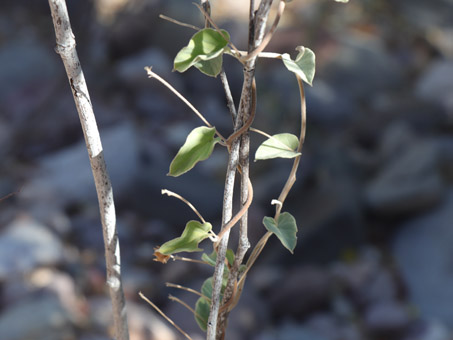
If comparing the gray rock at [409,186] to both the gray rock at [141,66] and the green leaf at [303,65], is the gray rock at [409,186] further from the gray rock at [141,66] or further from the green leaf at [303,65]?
the green leaf at [303,65]

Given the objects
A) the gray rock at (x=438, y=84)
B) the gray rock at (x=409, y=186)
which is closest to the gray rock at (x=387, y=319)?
the gray rock at (x=409, y=186)

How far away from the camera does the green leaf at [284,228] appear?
405 millimetres

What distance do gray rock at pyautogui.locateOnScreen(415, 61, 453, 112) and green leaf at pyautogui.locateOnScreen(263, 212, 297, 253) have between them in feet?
7.73

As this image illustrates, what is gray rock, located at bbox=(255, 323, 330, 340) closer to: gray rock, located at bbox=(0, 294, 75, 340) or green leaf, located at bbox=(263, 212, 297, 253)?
gray rock, located at bbox=(0, 294, 75, 340)

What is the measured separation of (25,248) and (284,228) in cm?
137

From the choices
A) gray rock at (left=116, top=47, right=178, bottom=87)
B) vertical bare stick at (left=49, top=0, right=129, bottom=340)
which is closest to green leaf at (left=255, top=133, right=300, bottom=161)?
vertical bare stick at (left=49, top=0, right=129, bottom=340)

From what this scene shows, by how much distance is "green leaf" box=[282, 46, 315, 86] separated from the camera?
1.20ft

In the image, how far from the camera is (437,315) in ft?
5.79

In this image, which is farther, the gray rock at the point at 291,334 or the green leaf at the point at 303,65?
the gray rock at the point at 291,334

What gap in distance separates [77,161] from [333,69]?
1.41 meters

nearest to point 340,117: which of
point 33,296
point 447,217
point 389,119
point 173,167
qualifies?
point 389,119

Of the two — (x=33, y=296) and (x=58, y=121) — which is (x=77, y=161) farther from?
(x=33, y=296)

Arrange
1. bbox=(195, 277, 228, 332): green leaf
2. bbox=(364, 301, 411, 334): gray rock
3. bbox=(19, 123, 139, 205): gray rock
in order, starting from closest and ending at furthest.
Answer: bbox=(195, 277, 228, 332): green leaf, bbox=(364, 301, 411, 334): gray rock, bbox=(19, 123, 139, 205): gray rock

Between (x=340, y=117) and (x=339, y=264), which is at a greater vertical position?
(x=340, y=117)
